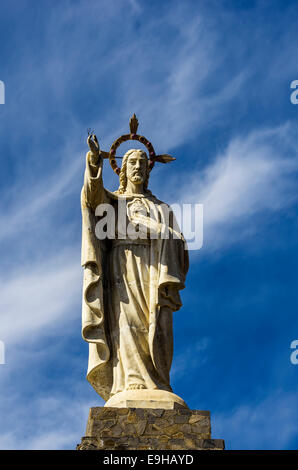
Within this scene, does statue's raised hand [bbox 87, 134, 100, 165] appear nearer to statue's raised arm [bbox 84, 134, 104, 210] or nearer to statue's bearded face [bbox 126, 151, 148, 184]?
statue's raised arm [bbox 84, 134, 104, 210]

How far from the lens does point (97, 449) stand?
13.2 m

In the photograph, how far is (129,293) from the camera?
601 inches

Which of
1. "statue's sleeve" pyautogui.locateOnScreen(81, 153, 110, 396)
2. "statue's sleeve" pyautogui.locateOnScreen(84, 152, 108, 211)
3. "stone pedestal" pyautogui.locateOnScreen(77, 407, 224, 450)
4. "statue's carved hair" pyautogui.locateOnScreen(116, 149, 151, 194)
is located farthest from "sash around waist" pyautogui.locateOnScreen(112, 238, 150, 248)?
"stone pedestal" pyautogui.locateOnScreen(77, 407, 224, 450)

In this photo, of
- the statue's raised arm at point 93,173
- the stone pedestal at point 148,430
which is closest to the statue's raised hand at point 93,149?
the statue's raised arm at point 93,173

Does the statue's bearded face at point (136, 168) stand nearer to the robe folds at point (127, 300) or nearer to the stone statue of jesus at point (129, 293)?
the stone statue of jesus at point (129, 293)

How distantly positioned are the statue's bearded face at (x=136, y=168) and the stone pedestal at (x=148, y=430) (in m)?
4.51

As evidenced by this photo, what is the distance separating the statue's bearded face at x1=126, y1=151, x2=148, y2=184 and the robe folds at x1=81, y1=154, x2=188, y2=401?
2.15 ft

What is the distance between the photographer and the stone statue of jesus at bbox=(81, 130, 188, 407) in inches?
580

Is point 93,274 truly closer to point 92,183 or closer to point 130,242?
point 130,242

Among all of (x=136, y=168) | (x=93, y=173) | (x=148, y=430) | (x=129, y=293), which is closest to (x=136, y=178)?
(x=136, y=168)

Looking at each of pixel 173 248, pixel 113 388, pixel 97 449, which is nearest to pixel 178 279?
pixel 173 248
